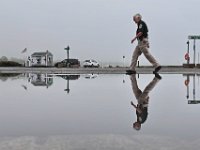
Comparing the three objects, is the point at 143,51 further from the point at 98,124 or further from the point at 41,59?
the point at 41,59

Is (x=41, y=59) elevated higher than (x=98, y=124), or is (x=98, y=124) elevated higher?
(x=41, y=59)

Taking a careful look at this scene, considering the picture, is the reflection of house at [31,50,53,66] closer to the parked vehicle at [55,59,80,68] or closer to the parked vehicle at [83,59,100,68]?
the parked vehicle at [55,59,80,68]

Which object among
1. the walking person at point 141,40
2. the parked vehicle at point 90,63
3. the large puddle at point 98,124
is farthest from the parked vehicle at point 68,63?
the large puddle at point 98,124

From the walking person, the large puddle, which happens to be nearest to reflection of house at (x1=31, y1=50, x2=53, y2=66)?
the walking person

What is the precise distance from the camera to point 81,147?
3650mm

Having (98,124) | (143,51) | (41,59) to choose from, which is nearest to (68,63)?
(41,59)

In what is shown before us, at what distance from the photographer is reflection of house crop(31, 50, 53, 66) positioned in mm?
67438

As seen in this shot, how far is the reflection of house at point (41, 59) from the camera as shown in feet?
221

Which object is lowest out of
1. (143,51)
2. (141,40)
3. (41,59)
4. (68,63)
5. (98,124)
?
(98,124)

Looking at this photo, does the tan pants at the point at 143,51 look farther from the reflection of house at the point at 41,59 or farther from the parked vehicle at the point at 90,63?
the reflection of house at the point at 41,59

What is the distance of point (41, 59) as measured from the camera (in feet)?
224

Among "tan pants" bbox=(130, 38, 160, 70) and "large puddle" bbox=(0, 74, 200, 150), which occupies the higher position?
"tan pants" bbox=(130, 38, 160, 70)

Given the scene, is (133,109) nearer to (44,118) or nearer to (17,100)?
(44,118)

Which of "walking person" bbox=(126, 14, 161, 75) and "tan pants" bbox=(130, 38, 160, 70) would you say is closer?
"walking person" bbox=(126, 14, 161, 75)
